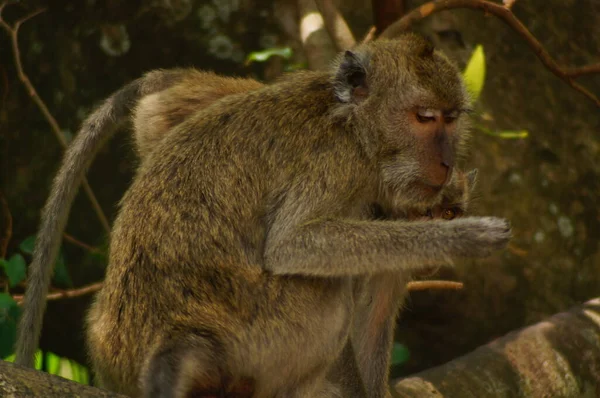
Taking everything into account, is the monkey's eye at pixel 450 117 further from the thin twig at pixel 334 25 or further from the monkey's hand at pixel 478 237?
the thin twig at pixel 334 25

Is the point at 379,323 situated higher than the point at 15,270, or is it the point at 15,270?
the point at 15,270

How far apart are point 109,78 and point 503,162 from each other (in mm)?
2966

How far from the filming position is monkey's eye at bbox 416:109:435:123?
4.03 metres

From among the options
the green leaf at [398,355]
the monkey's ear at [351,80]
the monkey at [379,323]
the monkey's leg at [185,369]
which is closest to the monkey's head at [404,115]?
the monkey's ear at [351,80]

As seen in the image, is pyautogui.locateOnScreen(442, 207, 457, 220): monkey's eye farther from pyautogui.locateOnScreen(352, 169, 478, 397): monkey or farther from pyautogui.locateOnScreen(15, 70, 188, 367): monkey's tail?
pyautogui.locateOnScreen(15, 70, 188, 367): monkey's tail

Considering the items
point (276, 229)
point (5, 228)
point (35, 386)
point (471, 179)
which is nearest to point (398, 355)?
point (471, 179)

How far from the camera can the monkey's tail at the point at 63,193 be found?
4.71 m

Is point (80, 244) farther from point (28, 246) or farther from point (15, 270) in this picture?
point (15, 270)

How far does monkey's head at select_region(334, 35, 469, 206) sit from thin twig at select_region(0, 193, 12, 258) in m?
3.39

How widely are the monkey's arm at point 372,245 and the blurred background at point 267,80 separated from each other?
275cm

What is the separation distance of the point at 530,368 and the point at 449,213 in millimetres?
1365

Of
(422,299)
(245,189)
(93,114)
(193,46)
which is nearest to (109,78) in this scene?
(193,46)

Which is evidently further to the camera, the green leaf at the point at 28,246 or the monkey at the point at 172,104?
the green leaf at the point at 28,246

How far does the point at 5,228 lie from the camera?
680 cm
